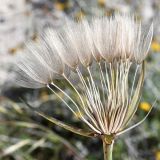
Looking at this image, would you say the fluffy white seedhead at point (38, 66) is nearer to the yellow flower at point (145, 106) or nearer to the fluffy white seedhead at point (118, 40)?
the fluffy white seedhead at point (118, 40)

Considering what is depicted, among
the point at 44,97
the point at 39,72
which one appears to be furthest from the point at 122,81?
the point at 44,97

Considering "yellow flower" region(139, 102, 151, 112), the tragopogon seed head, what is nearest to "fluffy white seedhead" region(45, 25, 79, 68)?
the tragopogon seed head

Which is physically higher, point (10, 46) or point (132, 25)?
point (10, 46)

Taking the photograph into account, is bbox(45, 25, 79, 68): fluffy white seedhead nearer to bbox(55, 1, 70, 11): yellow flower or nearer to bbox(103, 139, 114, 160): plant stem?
bbox(103, 139, 114, 160): plant stem

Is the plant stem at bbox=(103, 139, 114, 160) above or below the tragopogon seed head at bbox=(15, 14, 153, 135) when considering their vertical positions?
below

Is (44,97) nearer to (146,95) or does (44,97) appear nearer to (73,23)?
(146,95)
